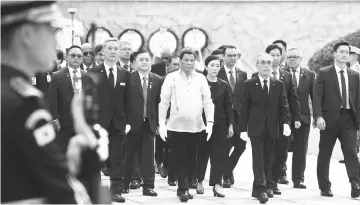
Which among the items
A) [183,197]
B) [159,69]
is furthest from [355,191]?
[159,69]

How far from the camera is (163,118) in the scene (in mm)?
10031

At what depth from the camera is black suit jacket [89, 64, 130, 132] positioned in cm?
1008

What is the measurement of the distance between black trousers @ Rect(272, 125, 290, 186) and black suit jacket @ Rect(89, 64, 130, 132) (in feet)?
6.82

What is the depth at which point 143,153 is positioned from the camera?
10.3m

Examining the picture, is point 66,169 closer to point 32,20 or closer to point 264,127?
point 32,20

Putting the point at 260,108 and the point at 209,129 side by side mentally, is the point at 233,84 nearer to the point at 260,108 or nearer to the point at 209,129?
the point at 260,108

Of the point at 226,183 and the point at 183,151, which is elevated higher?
the point at 183,151

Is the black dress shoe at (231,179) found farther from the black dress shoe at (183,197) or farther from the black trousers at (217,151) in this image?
the black dress shoe at (183,197)

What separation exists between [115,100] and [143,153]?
760 millimetres

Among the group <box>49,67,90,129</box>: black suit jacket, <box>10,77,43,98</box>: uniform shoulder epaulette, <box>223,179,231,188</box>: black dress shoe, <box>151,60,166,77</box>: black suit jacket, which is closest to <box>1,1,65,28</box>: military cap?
<box>10,77,43,98</box>: uniform shoulder epaulette

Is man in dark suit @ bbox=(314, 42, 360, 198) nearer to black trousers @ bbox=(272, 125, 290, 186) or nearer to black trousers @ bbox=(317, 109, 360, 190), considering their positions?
black trousers @ bbox=(317, 109, 360, 190)

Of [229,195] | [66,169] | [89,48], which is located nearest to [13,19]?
[66,169]

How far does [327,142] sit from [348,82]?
81 cm

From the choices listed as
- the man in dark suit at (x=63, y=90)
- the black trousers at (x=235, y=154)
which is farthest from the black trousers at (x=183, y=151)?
the man in dark suit at (x=63, y=90)
